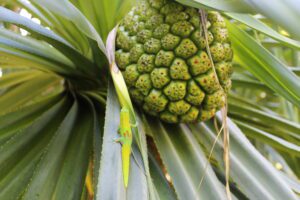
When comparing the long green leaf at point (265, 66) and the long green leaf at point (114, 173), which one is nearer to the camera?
the long green leaf at point (114, 173)

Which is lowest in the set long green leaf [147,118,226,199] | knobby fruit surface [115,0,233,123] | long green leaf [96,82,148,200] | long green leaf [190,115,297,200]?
long green leaf [190,115,297,200]

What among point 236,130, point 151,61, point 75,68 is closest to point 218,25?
Answer: point 151,61

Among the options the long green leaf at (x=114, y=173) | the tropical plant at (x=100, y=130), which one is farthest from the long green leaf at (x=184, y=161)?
the long green leaf at (x=114, y=173)

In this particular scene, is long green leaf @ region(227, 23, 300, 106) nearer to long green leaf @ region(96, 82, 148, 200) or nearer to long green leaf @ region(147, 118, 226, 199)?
long green leaf @ region(147, 118, 226, 199)

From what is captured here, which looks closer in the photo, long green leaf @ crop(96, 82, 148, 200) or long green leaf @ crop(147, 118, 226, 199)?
long green leaf @ crop(96, 82, 148, 200)

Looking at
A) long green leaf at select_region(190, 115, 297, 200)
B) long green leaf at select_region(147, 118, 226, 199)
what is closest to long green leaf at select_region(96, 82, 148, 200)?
long green leaf at select_region(147, 118, 226, 199)

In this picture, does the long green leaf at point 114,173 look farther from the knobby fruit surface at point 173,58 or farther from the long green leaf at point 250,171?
the long green leaf at point 250,171

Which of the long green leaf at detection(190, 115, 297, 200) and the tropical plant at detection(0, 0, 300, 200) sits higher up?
the tropical plant at detection(0, 0, 300, 200)
